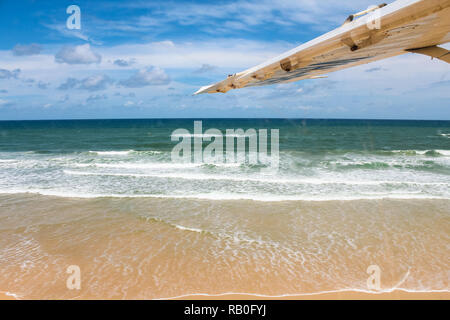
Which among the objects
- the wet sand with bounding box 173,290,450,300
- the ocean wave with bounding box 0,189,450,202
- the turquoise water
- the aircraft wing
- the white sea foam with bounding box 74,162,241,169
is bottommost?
the wet sand with bounding box 173,290,450,300

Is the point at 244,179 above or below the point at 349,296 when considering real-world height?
above

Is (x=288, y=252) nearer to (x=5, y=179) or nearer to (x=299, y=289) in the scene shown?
(x=299, y=289)

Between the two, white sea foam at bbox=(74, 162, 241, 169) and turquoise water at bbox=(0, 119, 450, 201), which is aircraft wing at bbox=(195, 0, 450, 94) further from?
white sea foam at bbox=(74, 162, 241, 169)

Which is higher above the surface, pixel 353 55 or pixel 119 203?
pixel 353 55

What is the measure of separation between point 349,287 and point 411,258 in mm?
1756

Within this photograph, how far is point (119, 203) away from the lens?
861cm

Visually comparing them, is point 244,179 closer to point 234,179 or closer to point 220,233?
point 234,179

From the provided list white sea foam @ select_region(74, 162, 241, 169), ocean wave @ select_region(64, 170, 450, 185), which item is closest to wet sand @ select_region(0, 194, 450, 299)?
ocean wave @ select_region(64, 170, 450, 185)

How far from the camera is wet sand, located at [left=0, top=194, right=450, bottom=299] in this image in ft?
14.3

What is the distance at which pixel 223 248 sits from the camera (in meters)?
5.63

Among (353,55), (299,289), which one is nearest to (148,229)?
(299,289)

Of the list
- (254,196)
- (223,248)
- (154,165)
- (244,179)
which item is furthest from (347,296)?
(154,165)

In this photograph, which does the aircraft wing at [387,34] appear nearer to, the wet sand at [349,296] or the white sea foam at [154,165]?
the wet sand at [349,296]

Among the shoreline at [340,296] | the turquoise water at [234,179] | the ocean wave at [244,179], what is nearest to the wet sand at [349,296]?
the shoreline at [340,296]
